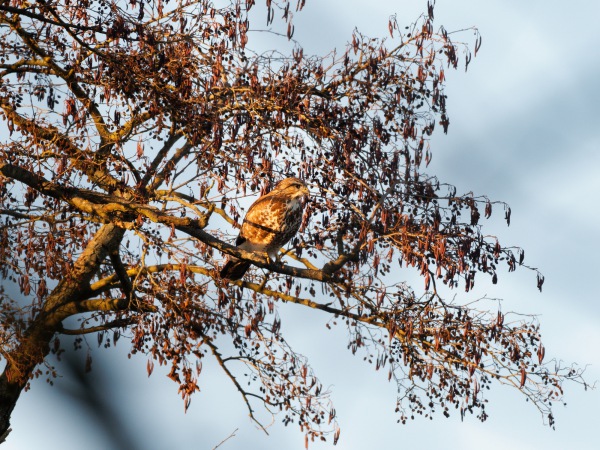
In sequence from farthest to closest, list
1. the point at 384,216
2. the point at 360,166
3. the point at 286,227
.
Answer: the point at 286,227 < the point at 360,166 < the point at 384,216

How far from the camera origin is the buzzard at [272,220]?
895cm

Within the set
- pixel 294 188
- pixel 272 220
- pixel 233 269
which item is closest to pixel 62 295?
pixel 233 269

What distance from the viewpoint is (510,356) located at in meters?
9.11

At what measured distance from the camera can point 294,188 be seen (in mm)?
8930

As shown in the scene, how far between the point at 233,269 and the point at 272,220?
2.34ft

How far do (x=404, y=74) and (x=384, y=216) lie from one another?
2281 millimetres

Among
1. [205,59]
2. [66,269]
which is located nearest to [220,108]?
[205,59]

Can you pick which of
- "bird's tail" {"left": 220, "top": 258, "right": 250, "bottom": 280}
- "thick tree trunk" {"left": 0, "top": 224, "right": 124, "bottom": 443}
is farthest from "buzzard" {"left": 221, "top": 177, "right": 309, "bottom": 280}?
"thick tree trunk" {"left": 0, "top": 224, "right": 124, "bottom": 443}

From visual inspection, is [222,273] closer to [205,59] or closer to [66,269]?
Answer: [66,269]

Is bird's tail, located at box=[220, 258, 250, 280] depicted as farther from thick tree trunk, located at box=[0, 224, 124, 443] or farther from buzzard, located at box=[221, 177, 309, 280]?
thick tree trunk, located at box=[0, 224, 124, 443]

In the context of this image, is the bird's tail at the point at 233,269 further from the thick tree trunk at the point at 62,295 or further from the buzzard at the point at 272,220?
the thick tree trunk at the point at 62,295

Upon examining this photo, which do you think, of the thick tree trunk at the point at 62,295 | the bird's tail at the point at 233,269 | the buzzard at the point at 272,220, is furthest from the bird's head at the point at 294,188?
the thick tree trunk at the point at 62,295

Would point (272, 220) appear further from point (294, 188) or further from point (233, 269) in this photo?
point (233, 269)

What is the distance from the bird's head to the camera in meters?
8.85
